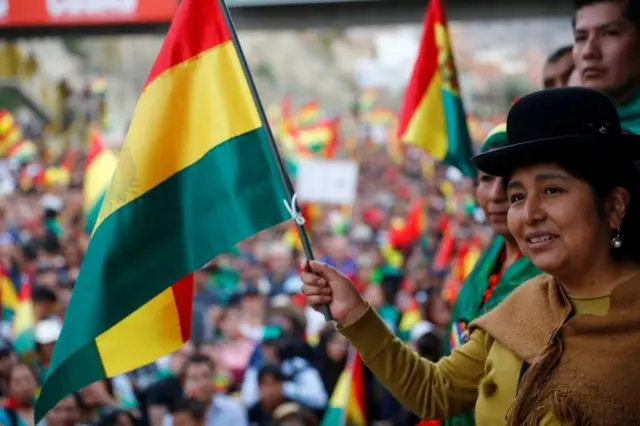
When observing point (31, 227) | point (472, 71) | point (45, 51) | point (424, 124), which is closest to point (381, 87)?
point (472, 71)

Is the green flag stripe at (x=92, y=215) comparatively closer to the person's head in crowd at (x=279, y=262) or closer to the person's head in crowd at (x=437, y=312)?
the person's head in crowd at (x=437, y=312)

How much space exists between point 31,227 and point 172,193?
11665 millimetres

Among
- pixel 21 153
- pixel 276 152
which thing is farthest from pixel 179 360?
pixel 21 153

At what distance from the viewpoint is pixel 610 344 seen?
2.18 m

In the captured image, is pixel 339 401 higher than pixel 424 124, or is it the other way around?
pixel 424 124

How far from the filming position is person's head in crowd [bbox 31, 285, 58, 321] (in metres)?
7.48

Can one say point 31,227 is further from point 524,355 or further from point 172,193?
point 524,355

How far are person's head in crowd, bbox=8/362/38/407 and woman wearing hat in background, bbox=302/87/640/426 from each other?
4.16 meters

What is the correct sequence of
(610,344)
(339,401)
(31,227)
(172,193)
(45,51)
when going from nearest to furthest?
(610,344) < (172,193) < (339,401) < (31,227) < (45,51)

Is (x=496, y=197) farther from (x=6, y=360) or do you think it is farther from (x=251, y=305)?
(x=251, y=305)

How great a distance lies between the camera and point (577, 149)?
2209mm

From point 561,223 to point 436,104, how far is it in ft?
10.8

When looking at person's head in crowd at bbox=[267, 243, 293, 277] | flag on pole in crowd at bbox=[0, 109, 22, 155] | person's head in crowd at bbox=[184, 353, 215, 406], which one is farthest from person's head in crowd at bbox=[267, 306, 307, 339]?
flag on pole in crowd at bbox=[0, 109, 22, 155]

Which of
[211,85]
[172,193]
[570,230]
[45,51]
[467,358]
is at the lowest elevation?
[467,358]
